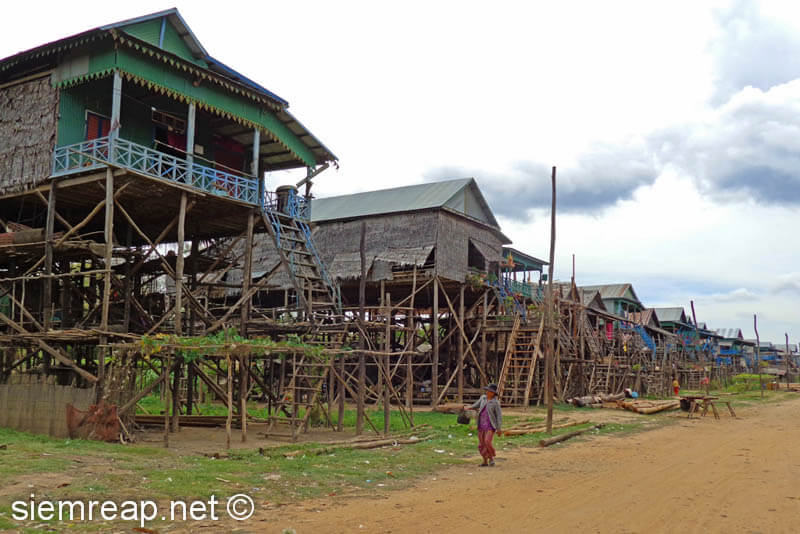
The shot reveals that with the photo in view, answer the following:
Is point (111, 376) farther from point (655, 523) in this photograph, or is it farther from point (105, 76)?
point (655, 523)

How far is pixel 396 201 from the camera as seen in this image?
111 feet

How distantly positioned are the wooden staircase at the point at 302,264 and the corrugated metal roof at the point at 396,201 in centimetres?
970

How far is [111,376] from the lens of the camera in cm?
1673

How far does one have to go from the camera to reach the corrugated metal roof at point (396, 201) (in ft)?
106

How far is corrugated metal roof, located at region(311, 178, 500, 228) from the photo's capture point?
32438mm

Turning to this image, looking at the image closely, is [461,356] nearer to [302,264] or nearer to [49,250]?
[302,264]

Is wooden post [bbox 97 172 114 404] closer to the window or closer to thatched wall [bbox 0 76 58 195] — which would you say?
the window

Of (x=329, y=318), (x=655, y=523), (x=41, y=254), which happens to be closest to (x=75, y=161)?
(x=41, y=254)

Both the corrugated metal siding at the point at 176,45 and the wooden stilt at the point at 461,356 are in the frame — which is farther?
the wooden stilt at the point at 461,356

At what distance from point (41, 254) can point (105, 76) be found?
6228mm

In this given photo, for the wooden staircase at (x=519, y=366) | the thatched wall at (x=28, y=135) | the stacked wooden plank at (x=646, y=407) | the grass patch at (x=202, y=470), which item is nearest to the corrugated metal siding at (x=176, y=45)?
the thatched wall at (x=28, y=135)

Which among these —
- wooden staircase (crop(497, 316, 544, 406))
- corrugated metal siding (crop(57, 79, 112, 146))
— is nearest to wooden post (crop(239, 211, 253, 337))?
corrugated metal siding (crop(57, 79, 112, 146))

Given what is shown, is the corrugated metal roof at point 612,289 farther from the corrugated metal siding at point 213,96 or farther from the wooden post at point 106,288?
the wooden post at point 106,288

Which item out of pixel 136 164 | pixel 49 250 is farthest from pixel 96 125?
pixel 49 250
